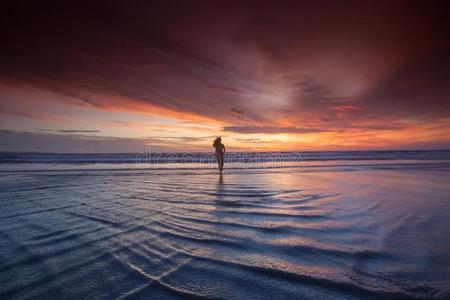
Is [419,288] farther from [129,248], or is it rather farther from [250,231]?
[129,248]

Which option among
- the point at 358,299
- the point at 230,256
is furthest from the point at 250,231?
the point at 358,299

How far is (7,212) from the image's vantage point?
6.10 metres

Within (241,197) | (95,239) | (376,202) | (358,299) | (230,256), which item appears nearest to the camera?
(358,299)

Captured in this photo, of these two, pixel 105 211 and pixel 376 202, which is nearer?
pixel 105 211

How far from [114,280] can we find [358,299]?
2.48 meters

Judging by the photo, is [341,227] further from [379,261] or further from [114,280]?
[114,280]

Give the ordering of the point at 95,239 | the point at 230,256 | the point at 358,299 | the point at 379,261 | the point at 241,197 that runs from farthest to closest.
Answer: the point at 241,197 < the point at 95,239 < the point at 230,256 < the point at 379,261 < the point at 358,299

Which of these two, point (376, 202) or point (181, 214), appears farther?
point (376, 202)

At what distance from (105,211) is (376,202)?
23.2 ft

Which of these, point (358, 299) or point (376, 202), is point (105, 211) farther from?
point (376, 202)

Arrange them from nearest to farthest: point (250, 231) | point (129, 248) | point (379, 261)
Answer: point (379, 261)
point (129, 248)
point (250, 231)

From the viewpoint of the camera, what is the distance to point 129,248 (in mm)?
3766

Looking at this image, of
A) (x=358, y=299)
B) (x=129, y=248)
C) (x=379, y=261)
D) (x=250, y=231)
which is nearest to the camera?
(x=358, y=299)

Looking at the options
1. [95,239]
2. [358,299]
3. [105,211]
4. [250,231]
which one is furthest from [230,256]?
[105,211]
